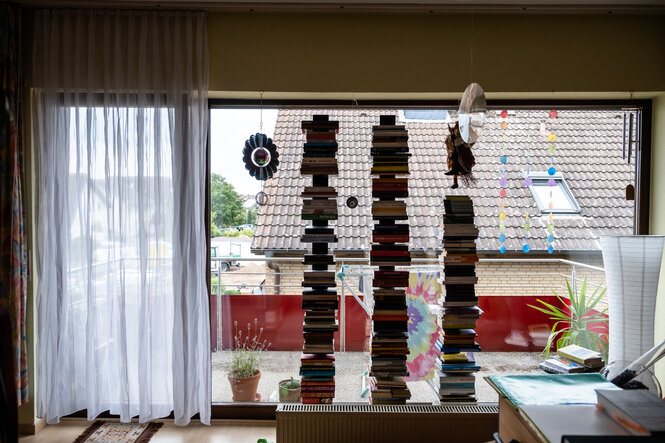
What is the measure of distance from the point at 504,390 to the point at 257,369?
2.34 metres

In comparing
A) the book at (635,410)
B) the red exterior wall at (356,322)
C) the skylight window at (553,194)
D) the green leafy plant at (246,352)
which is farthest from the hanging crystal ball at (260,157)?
the book at (635,410)

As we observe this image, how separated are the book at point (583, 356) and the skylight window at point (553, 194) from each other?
1006mm

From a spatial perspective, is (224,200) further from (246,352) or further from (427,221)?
(427,221)

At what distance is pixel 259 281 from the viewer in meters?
3.52

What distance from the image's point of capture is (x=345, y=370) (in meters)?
3.50

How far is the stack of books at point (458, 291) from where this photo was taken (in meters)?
3.14

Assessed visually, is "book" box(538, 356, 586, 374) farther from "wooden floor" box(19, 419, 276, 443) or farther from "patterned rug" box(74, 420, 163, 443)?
"patterned rug" box(74, 420, 163, 443)

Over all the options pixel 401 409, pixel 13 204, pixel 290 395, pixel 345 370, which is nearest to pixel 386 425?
pixel 401 409

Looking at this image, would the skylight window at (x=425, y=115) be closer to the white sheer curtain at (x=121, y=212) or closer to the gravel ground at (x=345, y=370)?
the white sheer curtain at (x=121, y=212)

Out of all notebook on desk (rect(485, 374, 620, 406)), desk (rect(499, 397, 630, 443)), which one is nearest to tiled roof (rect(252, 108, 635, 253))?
notebook on desk (rect(485, 374, 620, 406))

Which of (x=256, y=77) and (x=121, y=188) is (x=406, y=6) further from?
(x=121, y=188)

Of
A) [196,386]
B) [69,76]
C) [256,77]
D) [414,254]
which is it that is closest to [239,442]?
[196,386]

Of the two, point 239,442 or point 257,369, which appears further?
point 257,369

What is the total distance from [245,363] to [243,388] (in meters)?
0.18
